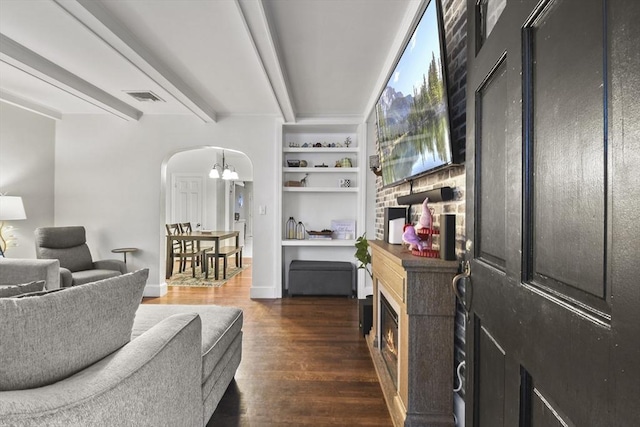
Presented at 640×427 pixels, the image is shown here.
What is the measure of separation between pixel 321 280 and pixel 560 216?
350 centimetres

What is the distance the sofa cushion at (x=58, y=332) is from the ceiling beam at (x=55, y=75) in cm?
257

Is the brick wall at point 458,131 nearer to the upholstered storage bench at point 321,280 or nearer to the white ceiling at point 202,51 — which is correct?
the white ceiling at point 202,51

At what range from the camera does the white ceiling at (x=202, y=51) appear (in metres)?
1.91

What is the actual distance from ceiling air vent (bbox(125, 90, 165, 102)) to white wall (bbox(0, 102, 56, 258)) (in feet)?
4.96

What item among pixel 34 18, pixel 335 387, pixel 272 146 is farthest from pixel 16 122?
pixel 335 387

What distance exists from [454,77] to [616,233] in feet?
4.61

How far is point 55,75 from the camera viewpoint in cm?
271

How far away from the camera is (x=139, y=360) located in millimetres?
1000

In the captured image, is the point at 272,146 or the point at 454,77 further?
the point at 272,146

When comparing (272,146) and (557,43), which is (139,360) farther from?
(272,146)

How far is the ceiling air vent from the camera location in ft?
10.6

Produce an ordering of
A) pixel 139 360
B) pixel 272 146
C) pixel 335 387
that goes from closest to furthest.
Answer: pixel 139 360 < pixel 335 387 < pixel 272 146

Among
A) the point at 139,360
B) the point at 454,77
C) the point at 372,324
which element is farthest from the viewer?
the point at 372,324

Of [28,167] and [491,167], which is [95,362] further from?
[28,167]
